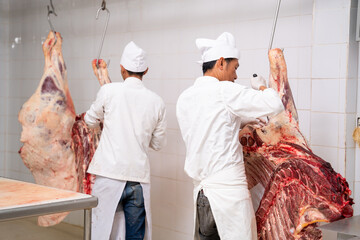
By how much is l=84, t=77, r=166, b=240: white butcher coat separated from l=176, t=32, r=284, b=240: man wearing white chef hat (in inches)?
24.9

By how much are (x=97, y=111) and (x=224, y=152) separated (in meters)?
1.13

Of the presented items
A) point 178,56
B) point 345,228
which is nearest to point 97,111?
point 178,56

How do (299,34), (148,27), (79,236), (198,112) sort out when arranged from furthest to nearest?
(79,236) < (148,27) < (299,34) < (198,112)

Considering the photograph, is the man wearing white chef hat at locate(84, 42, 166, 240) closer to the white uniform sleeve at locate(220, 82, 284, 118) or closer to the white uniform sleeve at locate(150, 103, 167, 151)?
the white uniform sleeve at locate(150, 103, 167, 151)

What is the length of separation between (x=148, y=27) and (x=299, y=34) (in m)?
1.43

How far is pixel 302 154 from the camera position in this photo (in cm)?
250

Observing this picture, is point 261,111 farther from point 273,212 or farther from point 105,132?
point 105,132

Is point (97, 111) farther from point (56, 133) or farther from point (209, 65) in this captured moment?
point (209, 65)

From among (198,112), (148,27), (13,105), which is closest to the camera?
(198,112)

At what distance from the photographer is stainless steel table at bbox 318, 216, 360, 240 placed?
2076 millimetres

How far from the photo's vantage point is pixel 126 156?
10.2 ft

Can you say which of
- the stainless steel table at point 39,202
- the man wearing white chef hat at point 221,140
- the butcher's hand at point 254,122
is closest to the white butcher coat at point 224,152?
the man wearing white chef hat at point 221,140

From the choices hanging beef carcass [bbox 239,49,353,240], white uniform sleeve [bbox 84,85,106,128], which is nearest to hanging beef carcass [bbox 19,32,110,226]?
white uniform sleeve [bbox 84,85,106,128]

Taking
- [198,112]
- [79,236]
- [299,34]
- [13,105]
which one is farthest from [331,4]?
[13,105]
